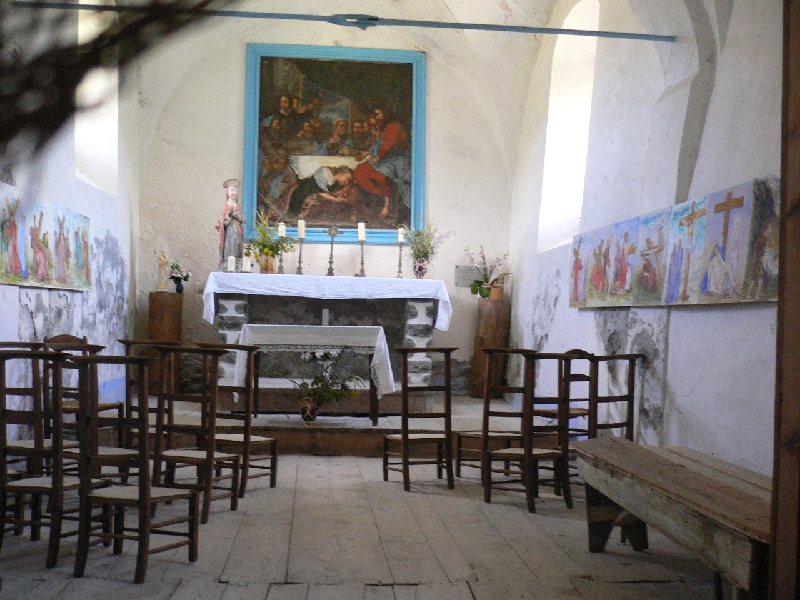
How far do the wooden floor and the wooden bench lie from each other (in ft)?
0.69

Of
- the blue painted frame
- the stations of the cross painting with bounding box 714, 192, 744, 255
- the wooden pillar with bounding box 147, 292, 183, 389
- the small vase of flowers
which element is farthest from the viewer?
the blue painted frame

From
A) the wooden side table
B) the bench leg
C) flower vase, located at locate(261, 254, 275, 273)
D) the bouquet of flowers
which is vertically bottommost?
the bench leg

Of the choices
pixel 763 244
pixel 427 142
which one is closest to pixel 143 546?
pixel 763 244

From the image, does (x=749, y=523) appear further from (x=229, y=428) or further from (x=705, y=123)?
(x=229, y=428)

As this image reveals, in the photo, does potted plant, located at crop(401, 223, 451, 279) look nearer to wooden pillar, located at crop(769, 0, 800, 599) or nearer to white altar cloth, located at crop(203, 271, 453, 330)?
white altar cloth, located at crop(203, 271, 453, 330)

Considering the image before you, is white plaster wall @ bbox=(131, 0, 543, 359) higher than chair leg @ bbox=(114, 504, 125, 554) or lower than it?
higher

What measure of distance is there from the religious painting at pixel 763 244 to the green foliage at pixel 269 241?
5675 mm

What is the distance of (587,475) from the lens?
376 centimetres

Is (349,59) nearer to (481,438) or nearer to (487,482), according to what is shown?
(481,438)

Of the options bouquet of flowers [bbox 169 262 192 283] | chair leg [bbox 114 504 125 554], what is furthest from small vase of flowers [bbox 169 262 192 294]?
chair leg [bbox 114 504 125 554]

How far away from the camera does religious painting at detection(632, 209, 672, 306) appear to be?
5.26m

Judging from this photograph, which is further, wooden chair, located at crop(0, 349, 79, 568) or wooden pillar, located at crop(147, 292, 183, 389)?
wooden pillar, located at crop(147, 292, 183, 389)

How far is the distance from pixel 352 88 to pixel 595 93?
3.67m

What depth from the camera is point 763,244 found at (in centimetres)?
401
